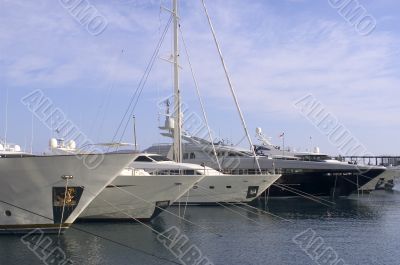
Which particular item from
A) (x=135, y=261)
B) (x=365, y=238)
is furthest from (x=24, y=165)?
(x=365, y=238)

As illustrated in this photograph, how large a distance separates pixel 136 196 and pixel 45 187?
663 cm

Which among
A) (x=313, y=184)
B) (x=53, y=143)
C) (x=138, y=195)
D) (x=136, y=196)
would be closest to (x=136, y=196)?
(x=136, y=196)

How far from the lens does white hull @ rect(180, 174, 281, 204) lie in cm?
3806

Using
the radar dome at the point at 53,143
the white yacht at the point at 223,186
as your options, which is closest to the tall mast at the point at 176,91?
the white yacht at the point at 223,186

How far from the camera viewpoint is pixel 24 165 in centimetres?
2255

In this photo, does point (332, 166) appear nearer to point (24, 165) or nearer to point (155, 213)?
point (155, 213)

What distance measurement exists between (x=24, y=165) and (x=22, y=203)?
1.76m

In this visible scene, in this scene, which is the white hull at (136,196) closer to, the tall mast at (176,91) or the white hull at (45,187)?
the white hull at (45,187)

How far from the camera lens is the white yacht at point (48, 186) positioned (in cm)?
2262

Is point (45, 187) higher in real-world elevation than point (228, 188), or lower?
higher

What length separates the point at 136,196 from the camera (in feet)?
93.4

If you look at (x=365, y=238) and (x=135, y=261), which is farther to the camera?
(x=365, y=238)

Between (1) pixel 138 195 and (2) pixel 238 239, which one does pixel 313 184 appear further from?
(2) pixel 238 239

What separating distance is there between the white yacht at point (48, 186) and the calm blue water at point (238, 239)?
2.96ft
